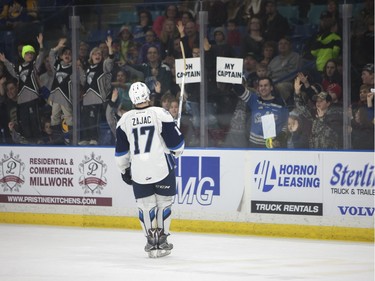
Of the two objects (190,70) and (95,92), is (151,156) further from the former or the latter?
(95,92)

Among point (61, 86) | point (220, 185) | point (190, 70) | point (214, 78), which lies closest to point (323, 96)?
point (214, 78)

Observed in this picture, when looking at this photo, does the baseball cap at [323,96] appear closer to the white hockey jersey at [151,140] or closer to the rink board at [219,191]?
Answer: the rink board at [219,191]

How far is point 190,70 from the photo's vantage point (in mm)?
12508

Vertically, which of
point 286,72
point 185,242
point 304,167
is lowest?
point 185,242

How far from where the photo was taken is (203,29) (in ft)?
40.7

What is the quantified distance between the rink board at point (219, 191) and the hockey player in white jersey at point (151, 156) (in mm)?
1818

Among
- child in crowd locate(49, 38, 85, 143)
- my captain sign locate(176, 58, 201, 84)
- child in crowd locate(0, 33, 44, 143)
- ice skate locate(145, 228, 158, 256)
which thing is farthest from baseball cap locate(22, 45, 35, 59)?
ice skate locate(145, 228, 158, 256)

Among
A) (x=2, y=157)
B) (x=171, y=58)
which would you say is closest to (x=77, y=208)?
(x=2, y=157)

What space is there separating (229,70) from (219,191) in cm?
139

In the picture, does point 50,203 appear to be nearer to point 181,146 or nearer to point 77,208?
point 77,208

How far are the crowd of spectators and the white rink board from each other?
21cm

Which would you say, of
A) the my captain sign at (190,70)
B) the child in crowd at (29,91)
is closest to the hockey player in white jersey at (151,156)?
the my captain sign at (190,70)

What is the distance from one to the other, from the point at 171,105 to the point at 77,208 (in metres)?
1.69

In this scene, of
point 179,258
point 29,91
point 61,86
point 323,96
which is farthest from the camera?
point 29,91
